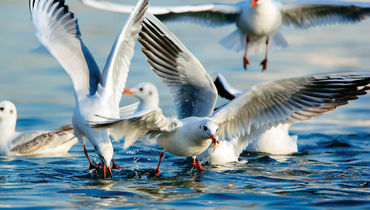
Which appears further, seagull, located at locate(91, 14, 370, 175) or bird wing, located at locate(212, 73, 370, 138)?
bird wing, located at locate(212, 73, 370, 138)

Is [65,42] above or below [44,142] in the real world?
above

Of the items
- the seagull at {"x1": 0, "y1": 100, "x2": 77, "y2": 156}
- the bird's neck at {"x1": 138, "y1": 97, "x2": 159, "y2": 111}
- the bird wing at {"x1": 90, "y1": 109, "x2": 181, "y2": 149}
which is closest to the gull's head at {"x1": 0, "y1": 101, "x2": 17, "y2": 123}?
the seagull at {"x1": 0, "y1": 100, "x2": 77, "y2": 156}

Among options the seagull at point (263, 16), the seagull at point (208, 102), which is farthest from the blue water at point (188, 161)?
the seagull at point (263, 16)

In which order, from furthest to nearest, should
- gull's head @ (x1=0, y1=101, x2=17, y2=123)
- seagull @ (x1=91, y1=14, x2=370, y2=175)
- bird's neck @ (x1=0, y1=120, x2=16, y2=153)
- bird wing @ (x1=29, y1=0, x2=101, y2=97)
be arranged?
gull's head @ (x1=0, y1=101, x2=17, y2=123), bird's neck @ (x1=0, y1=120, x2=16, y2=153), bird wing @ (x1=29, y1=0, x2=101, y2=97), seagull @ (x1=91, y1=14, x2=370, y2=175)

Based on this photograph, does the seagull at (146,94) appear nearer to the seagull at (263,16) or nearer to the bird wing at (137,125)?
the seagull at (263,16)

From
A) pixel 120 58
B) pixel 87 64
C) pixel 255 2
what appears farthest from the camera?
pixel 255 2

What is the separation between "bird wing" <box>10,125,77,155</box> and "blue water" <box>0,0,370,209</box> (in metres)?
0.24

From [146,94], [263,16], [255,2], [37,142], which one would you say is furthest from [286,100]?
[146,94]

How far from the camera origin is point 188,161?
8820 millimetres

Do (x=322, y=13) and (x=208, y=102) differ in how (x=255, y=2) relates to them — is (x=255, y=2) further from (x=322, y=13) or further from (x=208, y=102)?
(x=208, y=102)

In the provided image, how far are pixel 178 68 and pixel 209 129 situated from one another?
116cm

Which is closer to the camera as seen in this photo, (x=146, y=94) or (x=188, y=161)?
(x=188, y=161)

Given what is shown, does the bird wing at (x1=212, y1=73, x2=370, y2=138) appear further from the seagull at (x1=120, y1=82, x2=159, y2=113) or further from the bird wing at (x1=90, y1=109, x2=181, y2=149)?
the seagull at (x1=120, y1=82, x2=159, y2=113)

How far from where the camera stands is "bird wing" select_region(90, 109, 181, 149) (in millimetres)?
6340
